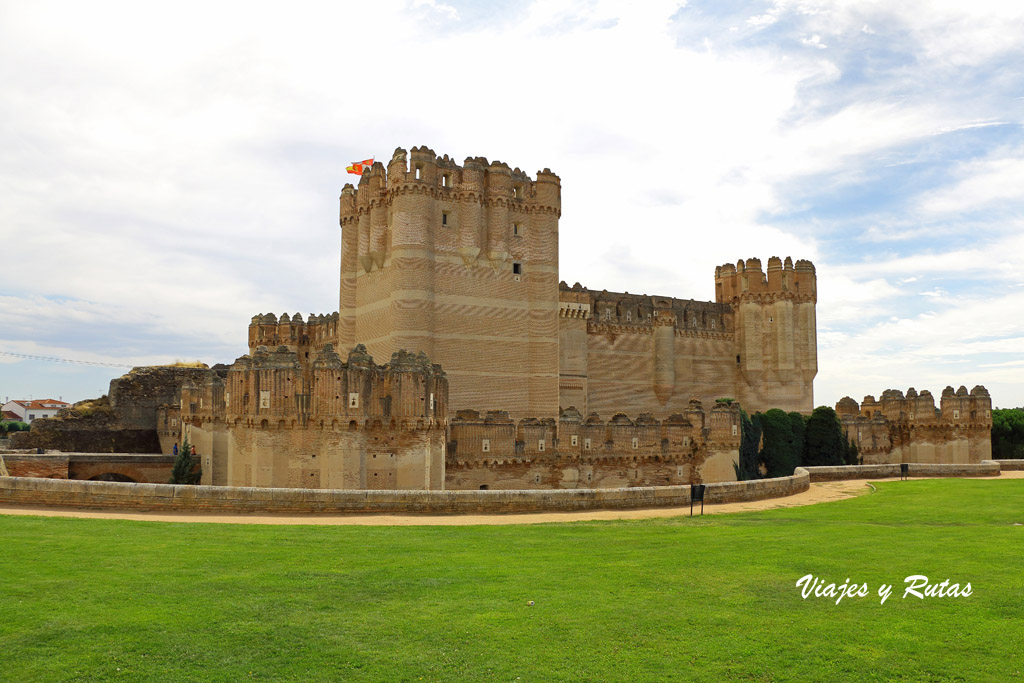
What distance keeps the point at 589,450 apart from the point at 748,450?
33.4 feet

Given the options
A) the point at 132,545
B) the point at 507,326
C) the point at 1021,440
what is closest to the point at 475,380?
the point at 507,326

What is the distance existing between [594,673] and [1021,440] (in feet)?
178

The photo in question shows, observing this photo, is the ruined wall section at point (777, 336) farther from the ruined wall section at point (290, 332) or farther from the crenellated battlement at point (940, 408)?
the ruined wall section at point (290, 332)

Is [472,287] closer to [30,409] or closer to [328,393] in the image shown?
[328,393]

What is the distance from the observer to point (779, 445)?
142 feet

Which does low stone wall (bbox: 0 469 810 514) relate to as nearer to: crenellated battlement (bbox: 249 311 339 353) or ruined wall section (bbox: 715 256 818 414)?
crenellated battlement (bbox: 249 311 339 353)

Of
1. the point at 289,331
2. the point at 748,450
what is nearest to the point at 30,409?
the point at 289,331

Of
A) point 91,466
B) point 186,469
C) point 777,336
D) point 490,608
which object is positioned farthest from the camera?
point 777,336

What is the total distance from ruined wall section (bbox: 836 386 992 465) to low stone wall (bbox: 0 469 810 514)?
31.9 meters

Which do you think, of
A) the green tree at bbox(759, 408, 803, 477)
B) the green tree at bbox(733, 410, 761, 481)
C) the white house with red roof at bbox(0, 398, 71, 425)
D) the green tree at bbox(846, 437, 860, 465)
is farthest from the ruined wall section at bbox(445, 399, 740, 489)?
the white house with red roof at bbox(0, 398, 71, 425)

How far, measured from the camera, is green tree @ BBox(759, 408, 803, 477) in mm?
42844

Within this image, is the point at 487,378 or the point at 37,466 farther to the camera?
the point at 487,378

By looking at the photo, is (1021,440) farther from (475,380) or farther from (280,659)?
(280,659)

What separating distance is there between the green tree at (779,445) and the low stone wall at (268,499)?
87.3 feet
